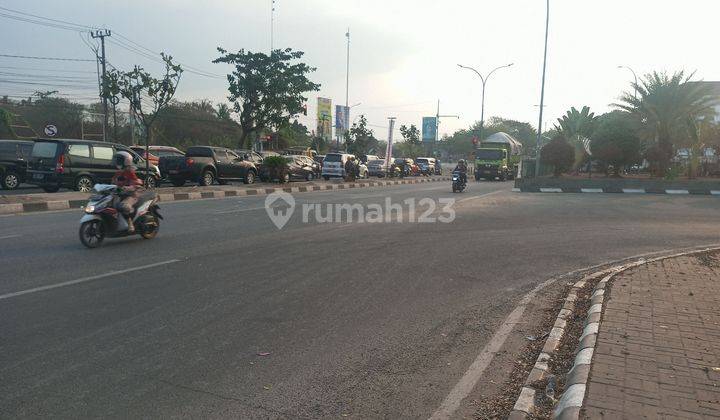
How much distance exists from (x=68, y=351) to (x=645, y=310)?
5.55m

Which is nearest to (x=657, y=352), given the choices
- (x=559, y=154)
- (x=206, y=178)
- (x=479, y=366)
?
(x=479, y=366)

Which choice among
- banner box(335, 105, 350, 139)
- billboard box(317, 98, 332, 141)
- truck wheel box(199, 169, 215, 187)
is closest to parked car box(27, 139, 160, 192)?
truck wheel box(199, 169, 215, 187)

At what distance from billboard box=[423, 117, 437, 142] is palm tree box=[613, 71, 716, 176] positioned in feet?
138

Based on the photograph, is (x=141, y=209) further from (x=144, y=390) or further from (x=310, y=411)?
(x=310, y=411)

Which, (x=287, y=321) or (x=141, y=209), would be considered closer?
(x=287, y=321)

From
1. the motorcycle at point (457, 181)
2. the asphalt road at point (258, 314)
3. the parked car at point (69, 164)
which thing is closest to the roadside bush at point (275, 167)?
the motorcycle at point (457, 181)

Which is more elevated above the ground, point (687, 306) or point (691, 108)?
point (691, 108)

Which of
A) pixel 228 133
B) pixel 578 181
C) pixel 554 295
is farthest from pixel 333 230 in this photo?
pixel 228 133

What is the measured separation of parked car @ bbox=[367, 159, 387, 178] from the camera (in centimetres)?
4309

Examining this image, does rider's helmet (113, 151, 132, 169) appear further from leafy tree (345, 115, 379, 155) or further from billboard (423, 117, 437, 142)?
billboard (423, 117, 437, 142)

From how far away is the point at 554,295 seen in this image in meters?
6.91

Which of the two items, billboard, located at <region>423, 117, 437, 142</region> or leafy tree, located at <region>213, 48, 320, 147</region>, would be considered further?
billboard, located at <region>423, 117, 437, 142</region>

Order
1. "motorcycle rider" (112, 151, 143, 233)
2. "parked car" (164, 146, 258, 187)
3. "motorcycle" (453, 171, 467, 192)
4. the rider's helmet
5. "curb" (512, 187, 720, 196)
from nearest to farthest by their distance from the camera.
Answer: the rider's helmet < "motorcycle rider" (112, 151, 143, 233) < "parked car" (164, 146, 258, 187) < "motorcycle" (453, 171, 467, 192) < "curb" (512, 187, 720, 196)

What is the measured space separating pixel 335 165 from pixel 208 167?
11019mm
